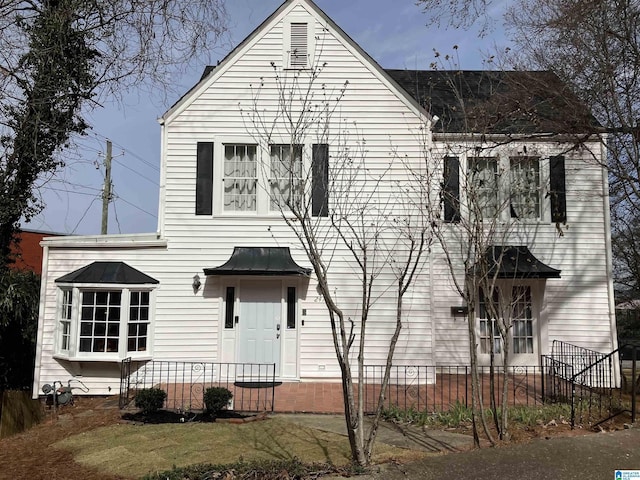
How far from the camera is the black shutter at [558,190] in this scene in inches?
463

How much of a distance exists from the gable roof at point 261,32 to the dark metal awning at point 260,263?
381 cm

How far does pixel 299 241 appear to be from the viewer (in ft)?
36.6

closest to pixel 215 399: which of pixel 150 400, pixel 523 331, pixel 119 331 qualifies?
pixel 150 400

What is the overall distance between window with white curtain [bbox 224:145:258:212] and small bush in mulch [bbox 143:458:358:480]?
6853 mm

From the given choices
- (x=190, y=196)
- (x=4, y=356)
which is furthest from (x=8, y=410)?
(x=190, y=196)

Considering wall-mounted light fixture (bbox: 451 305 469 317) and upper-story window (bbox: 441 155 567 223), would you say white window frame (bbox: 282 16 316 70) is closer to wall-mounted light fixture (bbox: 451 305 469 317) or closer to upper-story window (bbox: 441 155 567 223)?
upper-story window (bbox: 441 155 567 223)

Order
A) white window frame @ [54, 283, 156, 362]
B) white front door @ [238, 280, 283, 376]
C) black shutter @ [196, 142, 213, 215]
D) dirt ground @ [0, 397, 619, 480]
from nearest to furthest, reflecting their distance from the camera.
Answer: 1. dirt ground @ [0, 397, 619, 480]
2. white window frame @ [54, 283, 156, 362]
3. white front door @ [238, 280, 283, 376]
4. black shutter @ [196, 142, 213, 215]

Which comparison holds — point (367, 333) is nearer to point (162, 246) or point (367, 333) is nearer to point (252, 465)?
point (162, 246)

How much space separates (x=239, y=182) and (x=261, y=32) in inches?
144

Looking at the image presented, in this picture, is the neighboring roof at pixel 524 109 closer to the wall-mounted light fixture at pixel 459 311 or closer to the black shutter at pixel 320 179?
the black shutter at pixel 320 179

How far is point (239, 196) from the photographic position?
37.9 feet

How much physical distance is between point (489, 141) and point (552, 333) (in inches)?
191

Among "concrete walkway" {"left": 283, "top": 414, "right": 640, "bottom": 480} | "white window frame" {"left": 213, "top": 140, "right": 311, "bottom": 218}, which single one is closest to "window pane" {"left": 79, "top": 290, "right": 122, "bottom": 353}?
"white window frame" {"left": 213, "top": 140, "right": 311, "bottom": 218}

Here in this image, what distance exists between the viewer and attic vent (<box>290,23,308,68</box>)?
11664 mm
